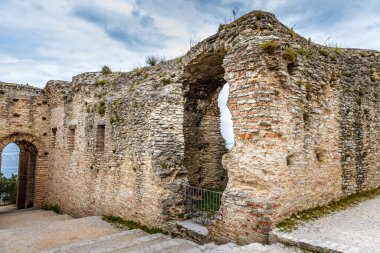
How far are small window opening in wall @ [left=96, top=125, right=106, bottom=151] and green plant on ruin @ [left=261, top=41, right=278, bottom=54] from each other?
23.6 ft

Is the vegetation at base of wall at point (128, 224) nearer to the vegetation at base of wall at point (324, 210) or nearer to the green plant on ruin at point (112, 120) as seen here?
the green plant on ruin at point (112, 120)

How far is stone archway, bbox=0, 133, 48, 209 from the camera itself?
15.2 metres

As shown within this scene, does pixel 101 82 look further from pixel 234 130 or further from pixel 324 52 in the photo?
pixel 324 52

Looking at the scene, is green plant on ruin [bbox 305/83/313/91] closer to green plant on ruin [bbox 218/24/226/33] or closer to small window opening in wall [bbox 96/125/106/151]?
green plant on ruin [bbox 218/24/226/33]

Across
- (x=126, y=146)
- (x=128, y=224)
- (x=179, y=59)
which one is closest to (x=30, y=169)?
(x=126, y=146)

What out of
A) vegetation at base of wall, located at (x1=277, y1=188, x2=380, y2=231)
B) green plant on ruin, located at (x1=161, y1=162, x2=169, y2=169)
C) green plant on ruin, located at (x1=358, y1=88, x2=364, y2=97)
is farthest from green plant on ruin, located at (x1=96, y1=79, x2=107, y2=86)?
green plant on ruin, located at (x1=358, y1=88, x2=364, y2=97)

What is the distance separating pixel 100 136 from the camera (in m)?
11.2

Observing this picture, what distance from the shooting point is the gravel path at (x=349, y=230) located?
4.80 meters

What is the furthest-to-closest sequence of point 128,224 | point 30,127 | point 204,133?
point 30,127 → point 204,133 → point 128,224

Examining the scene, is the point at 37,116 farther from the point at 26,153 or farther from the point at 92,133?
the point at 92,133

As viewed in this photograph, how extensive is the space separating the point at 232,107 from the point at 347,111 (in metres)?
3.81

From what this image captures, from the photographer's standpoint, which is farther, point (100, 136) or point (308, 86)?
point (100, 136)

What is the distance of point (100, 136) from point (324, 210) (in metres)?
8.03

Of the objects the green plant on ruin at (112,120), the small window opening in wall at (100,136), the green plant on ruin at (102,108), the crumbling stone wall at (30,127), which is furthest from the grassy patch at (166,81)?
the crumbling stone wall at (30,127)
